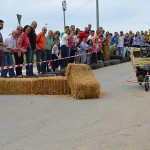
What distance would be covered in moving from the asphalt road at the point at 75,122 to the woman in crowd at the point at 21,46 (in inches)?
135

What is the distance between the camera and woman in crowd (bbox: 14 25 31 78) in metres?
15.1

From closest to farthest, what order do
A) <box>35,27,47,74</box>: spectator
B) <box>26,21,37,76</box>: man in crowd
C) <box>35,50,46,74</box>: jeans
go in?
<box>26,21,37,76</box>: man in crowd → <box>35,27,47,74</box>: spectator → <box>35,50,46,74</box>: jeans

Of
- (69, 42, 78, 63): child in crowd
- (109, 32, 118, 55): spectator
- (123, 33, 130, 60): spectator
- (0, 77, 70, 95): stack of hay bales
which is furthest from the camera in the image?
(123, 33, 130, 60): spectator

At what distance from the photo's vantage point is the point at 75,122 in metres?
8.21

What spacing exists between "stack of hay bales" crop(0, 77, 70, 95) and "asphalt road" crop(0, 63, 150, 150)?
0.42 metres

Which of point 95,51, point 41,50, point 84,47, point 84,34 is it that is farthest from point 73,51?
point 41,50

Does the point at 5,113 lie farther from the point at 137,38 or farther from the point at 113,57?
the point at 137,38

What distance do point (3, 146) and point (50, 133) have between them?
1.05 metres

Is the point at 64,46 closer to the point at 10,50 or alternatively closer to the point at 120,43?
the point at 10,50

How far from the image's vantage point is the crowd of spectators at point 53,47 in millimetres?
15164

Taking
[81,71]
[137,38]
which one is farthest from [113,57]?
[81,71]

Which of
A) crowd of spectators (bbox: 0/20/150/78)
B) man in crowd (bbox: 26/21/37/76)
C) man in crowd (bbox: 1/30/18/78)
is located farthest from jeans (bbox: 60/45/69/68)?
man in crowd (bbox: 1/30/18/78)

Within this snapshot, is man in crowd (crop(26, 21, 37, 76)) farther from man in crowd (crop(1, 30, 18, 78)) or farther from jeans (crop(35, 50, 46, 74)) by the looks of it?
jeans (crop(35, 50, 46, 74))

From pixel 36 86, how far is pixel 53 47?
6534 millimetres
